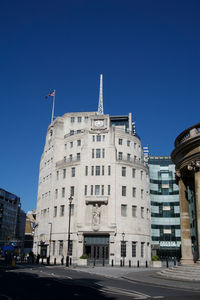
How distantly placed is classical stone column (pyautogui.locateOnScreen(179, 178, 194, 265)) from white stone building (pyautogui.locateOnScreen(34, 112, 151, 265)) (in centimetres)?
3028

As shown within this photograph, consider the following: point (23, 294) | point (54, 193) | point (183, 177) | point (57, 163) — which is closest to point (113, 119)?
point (57, 163)

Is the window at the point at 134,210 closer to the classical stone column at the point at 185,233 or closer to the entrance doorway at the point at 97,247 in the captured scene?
the entrance doorway at the point at 97,247

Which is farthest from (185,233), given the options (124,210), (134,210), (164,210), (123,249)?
(164,210)

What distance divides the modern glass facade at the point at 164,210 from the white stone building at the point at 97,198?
663 inches

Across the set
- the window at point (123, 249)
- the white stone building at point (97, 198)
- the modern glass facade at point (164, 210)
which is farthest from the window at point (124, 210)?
the modern glass facade at point (164, 210)

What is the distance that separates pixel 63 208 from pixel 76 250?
8633 millimetres

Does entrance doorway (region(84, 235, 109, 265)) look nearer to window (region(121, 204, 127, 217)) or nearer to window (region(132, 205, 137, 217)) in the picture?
window (region(121, 204, 127, 217))

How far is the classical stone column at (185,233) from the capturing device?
23.6 meters

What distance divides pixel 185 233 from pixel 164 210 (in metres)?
56.1

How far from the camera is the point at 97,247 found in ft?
182

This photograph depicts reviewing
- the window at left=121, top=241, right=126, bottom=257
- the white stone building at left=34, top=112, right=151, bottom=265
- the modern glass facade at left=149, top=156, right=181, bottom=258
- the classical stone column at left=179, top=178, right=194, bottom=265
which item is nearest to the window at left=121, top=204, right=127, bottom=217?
the white stone building at left=34, top=112, right=151, bottom=265

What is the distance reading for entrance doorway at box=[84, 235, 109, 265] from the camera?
54.8 meters

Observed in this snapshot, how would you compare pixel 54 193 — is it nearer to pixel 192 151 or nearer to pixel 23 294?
pixel 192 151

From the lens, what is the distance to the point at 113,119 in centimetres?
8069
